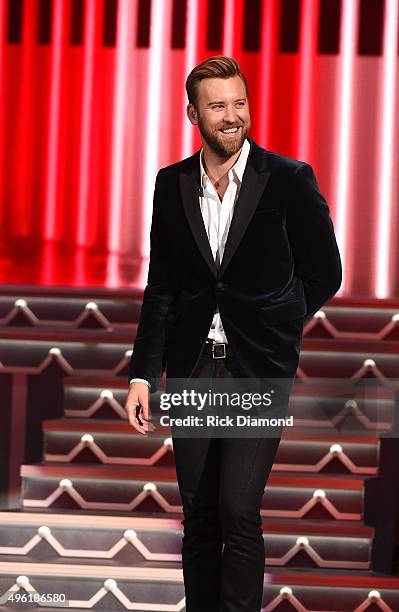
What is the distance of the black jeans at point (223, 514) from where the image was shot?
6.57 ft

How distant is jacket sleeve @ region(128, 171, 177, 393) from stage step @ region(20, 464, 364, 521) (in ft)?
3.20

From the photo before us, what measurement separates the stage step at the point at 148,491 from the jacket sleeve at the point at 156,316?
0.98 meters

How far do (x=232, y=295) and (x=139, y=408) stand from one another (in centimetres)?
30

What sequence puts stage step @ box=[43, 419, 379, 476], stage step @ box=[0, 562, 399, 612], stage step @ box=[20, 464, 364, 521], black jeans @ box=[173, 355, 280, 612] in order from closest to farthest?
black jeans @ box=[173, 355, 280, 612], stage step @ box=[0, 562, 399, 612], stage step @ box=[20, 464, 364, 521], stage step @ box=[43, 419, 379, 476]

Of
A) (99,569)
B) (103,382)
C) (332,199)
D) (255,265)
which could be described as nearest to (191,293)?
(255,265)

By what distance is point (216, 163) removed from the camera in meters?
2.12

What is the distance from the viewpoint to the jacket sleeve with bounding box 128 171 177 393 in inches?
84.8

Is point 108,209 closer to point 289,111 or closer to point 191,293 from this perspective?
point 289,111

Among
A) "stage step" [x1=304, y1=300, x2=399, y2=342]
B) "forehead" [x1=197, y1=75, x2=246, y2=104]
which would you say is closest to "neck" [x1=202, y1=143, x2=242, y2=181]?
"forehead" [x1=197, y1=75, x2=246, y2=104]

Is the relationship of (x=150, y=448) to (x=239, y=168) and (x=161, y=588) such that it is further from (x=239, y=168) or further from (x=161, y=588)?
(x=239, y=168)

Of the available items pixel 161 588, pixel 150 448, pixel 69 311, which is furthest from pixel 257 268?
pixel 69 311

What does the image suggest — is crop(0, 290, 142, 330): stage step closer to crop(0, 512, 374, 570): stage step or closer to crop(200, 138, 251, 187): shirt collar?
crop(0, 512, 374, 570): stage step

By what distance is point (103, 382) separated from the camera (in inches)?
132

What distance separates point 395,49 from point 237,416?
165 inches
